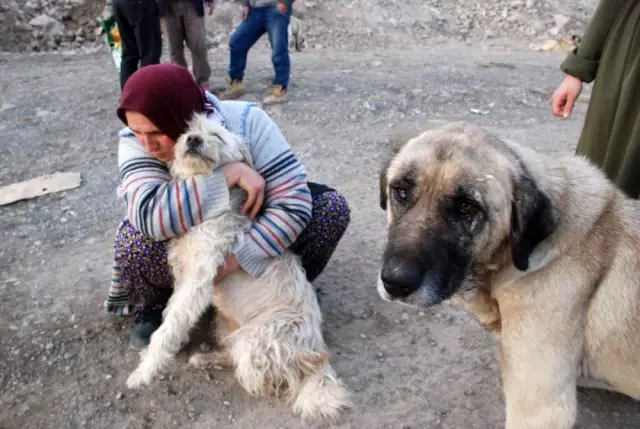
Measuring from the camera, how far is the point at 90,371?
120 inches

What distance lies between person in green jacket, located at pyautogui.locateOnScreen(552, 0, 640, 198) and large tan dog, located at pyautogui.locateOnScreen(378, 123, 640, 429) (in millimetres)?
735

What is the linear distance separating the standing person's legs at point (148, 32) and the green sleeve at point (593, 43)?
5.11 meters

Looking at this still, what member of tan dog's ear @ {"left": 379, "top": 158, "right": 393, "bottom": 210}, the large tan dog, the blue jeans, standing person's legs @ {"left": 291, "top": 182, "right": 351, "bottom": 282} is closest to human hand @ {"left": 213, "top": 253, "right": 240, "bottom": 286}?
standing person's legs @ {"left": 291, "top": 182, "right": 351, "bottom": 282}

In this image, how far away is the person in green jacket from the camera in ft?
9.50

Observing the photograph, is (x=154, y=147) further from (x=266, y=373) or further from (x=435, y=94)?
(x=435, y=94)

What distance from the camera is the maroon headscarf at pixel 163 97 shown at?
103 inches

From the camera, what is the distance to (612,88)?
3.01 m

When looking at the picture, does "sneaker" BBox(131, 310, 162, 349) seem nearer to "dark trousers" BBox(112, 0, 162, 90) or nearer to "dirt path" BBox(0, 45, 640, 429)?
"dirt path" BBox(0, 45, 640, 429)

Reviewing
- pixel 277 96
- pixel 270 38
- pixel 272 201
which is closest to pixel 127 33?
pixel 270 38

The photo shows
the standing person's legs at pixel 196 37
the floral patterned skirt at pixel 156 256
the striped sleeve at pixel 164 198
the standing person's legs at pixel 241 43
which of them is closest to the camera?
the striped sleeve at pixel 164 198

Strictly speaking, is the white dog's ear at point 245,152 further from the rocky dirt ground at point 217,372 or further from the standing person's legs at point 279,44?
the standing person's legs at point 279,44

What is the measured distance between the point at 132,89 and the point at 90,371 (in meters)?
1.53

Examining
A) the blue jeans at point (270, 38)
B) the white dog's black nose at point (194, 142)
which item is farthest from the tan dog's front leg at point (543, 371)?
the blue jeans at point (270, 38)

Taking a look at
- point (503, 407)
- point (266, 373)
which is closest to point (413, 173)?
point (266, 373)
